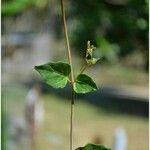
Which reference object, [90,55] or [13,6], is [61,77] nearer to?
[90,55]

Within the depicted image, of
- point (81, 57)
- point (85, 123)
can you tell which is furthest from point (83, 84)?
point (85, 123)

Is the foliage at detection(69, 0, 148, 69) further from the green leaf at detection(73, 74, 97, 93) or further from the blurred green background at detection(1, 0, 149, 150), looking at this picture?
the green leaf at detection(73, 74, 97, 93)

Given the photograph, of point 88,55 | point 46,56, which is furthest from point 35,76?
point 88,55

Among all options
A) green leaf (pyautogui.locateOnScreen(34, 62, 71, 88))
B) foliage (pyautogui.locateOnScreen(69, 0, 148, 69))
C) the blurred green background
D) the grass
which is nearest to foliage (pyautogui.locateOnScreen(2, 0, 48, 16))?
the blurred green background

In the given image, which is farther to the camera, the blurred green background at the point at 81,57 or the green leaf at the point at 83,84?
the blurred green background at the point at 81,57

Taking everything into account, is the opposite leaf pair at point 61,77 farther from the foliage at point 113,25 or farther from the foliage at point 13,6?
the foliage at point 113,25

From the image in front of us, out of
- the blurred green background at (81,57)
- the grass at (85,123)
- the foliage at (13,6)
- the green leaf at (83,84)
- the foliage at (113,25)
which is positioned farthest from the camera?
the grass at (85,123)

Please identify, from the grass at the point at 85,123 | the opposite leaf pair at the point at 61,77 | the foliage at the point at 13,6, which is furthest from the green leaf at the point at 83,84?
the grass at the point at 85,123
